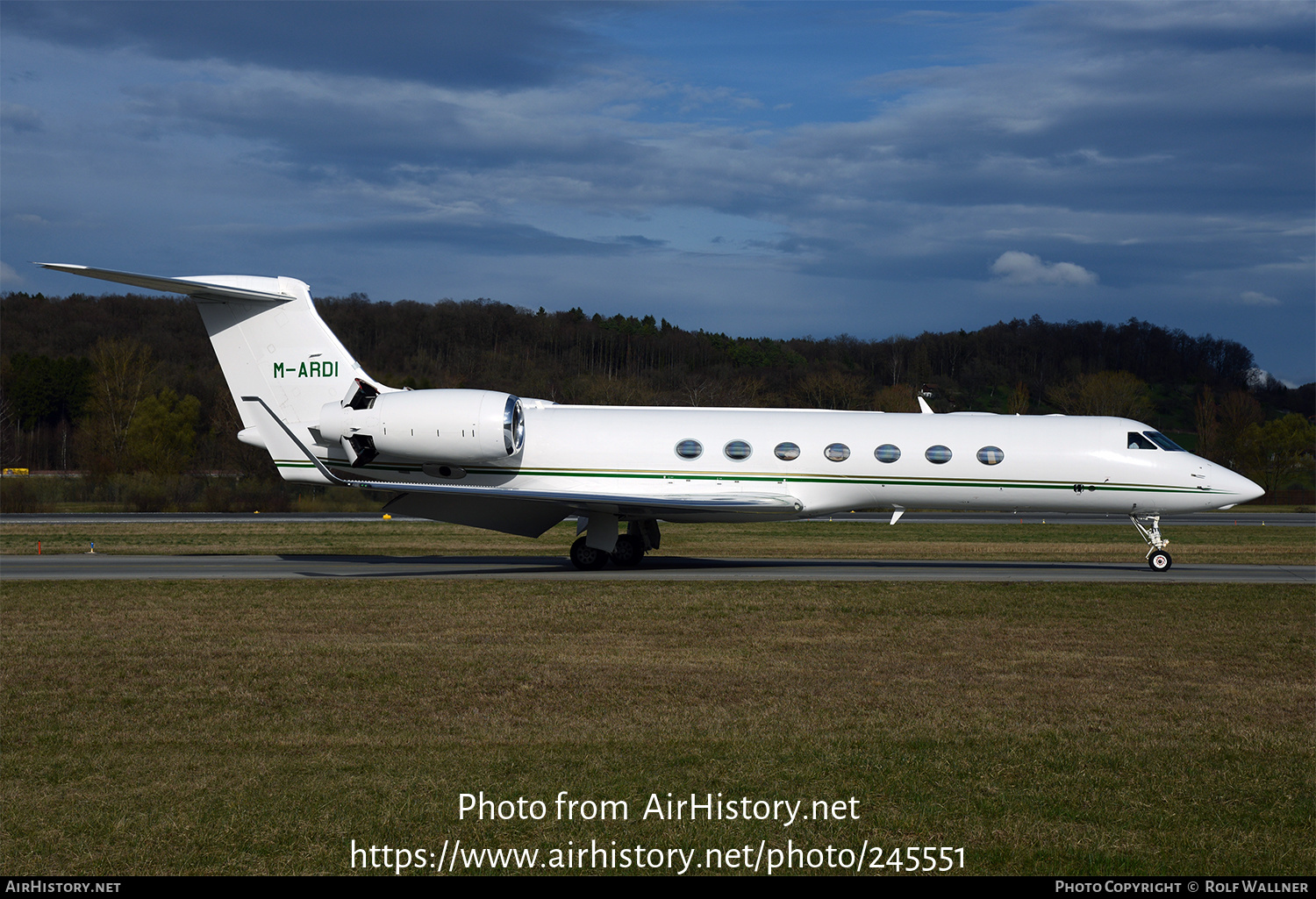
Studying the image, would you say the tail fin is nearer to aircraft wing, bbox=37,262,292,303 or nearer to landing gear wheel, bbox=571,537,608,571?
aircraft wing, bbox=37,262,292,303

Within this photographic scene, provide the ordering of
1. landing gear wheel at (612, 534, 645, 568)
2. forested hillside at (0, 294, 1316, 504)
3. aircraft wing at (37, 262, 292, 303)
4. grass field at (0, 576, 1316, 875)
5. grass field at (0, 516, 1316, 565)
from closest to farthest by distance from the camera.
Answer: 1. grass field at (0, 576, 1316, 875)
2. aircraft wing at (37, 262, 292, 303)
3. landing gear wheel at (612, 534, 645, 568)
4. grass field at (0, 516, 1316, 565)
5. forested hillside at (0, 294, 1316, 504)

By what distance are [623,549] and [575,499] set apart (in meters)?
2.37

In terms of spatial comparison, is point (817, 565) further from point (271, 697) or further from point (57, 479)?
point (57, 479)

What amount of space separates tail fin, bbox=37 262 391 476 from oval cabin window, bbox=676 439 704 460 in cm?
590

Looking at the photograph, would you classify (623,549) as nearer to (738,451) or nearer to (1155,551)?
(738,451)

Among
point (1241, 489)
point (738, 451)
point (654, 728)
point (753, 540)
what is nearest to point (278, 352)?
point (738, 451)

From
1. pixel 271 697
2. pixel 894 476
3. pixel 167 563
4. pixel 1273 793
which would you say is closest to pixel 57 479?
pixel 167 563

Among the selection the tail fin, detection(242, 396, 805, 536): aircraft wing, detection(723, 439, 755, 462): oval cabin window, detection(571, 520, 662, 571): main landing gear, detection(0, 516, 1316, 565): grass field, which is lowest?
detection(0, 516, 1316, 565): grass field

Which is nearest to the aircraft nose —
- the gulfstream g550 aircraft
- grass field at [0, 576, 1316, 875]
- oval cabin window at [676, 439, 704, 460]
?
the gulfstream g550 aircraft

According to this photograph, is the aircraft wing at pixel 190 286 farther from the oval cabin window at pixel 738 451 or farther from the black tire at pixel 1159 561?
the black tire at pixel 1159 561

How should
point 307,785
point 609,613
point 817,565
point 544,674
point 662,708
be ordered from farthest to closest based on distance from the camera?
point 817,565 → point 609,613 → point 544,674 → point 662,708 → point 307,785

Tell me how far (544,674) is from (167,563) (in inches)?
529

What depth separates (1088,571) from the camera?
20.0m

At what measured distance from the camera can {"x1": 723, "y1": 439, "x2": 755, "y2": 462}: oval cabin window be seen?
19531 mm
